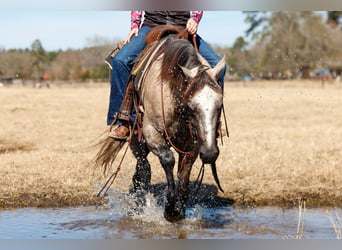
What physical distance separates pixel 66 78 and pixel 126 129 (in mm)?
42017

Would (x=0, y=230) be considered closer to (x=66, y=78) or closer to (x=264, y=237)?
(x=264, y=237)

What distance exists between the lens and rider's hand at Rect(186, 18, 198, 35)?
25.6 feet

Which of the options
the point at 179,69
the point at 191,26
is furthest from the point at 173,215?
the point at 191,26

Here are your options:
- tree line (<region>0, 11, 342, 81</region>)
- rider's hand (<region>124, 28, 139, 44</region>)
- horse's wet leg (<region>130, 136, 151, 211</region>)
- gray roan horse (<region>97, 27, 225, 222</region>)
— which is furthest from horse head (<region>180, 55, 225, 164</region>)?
tree line (<region>0, 11, 342, 81</region>)

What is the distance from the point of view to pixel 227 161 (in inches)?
444

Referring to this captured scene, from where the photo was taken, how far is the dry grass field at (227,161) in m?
9.27

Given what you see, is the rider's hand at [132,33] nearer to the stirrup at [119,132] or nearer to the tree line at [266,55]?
the stirrup at [119,132]

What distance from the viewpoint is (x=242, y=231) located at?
7.57 metres

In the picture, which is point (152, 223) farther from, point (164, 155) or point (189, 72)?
point (189, 72)

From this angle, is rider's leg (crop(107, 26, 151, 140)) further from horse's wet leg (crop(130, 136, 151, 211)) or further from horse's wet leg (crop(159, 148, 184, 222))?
horse's wet leg (crop(159, 148, 184, 222))

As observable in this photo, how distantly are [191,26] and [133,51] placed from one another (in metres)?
0.87

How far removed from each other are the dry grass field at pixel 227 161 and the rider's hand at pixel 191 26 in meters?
1.70

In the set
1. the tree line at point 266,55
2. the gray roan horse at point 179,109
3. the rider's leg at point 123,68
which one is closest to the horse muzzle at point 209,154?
the gray roan horse at point 179,109

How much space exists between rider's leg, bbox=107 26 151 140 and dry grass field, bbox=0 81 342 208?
28.5 inches
